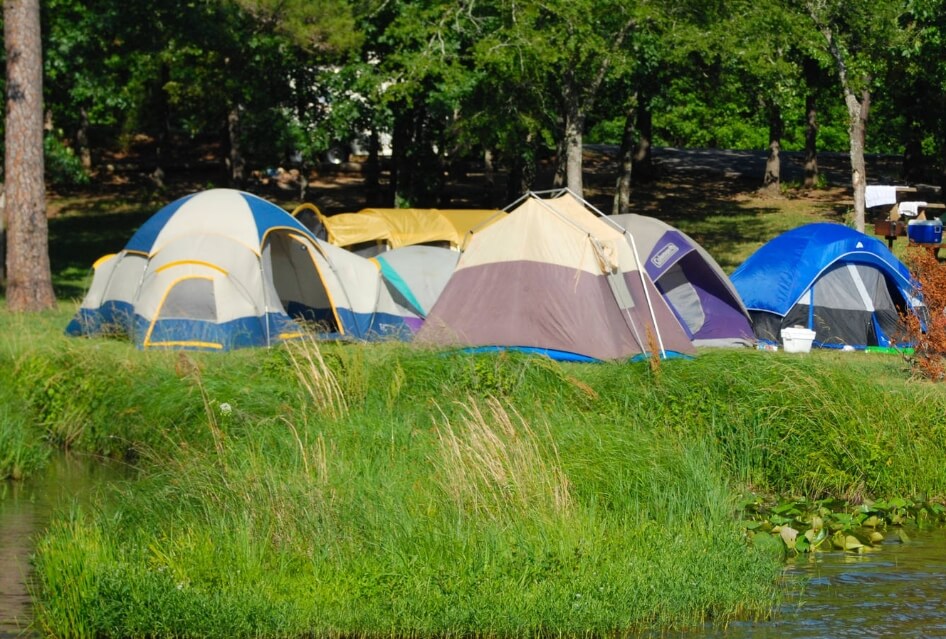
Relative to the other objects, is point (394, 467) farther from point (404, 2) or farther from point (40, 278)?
point (404, 2)

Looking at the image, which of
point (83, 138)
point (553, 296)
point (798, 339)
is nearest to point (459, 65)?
point (553, 296)

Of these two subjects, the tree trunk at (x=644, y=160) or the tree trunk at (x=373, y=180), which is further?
the tree trunk at (x=644, y=160)

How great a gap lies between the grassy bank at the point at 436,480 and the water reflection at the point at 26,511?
20 cm

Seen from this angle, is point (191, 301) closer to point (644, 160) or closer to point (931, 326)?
point (931, 326)

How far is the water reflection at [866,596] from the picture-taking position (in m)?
7.20

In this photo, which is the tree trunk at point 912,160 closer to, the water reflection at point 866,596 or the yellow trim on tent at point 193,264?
the yellow trim on tent at point 193,264

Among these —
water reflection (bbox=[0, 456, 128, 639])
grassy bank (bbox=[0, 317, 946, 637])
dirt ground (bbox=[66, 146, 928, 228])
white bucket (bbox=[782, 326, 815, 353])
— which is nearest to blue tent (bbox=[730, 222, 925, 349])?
white bucket (bbox=[782, 326, 815, 353])

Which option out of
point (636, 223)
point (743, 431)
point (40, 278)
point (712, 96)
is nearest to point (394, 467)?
point (743, 431)

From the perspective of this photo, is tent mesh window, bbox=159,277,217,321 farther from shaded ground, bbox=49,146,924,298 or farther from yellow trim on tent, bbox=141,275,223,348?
shaded ground, bbox=49,146,924,298

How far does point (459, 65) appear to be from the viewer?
827 inches

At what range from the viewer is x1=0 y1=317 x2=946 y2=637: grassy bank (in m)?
6.95

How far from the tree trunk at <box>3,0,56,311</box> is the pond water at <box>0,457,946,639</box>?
7.33m

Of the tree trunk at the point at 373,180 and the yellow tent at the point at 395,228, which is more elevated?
the tree trunk at the point at 373,180

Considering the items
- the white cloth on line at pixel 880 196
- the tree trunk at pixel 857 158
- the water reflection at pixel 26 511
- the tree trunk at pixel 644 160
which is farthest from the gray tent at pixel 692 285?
the tree trunk at pixel 644 160
